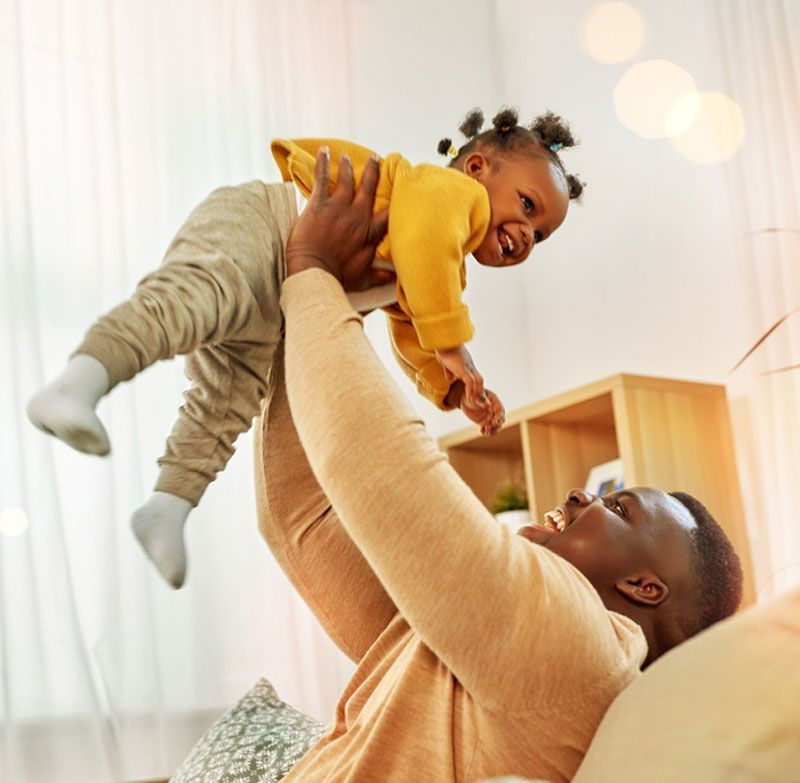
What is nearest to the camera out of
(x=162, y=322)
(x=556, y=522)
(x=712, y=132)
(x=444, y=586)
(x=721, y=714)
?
(x=721, y=714)

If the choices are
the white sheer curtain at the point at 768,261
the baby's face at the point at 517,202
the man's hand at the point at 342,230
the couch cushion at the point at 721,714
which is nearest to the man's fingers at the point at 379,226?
the man's hand at the point at 342,230

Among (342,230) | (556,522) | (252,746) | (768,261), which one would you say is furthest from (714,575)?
(768,261)

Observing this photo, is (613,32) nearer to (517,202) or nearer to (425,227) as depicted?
(517,202)

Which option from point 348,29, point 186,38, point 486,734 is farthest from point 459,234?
point 348,29

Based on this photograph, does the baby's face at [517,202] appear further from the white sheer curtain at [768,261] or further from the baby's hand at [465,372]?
the white sheer curtain at [768,261]

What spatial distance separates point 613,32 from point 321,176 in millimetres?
2271

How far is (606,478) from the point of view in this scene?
2625 millimetres

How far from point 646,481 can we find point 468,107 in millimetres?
1730

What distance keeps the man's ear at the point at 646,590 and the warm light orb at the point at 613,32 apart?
7.44ft

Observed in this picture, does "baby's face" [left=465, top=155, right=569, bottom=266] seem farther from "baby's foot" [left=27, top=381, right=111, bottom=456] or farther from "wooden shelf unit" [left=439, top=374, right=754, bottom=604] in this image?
"wooden shelf unit" [left=439, top=374, right=754, bottom=604]

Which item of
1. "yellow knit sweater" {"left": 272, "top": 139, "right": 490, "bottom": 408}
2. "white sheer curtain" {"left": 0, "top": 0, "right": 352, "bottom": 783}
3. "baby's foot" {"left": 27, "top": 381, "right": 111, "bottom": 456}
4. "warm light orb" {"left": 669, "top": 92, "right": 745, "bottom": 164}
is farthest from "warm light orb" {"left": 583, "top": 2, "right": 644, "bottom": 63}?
"baby's foot" {"left": 27, "top": 381, "right": 111, "bottom": 456}

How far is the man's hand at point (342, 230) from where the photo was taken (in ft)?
3.48

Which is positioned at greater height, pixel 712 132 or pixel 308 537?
pixel 712 132

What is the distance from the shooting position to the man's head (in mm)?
1108
